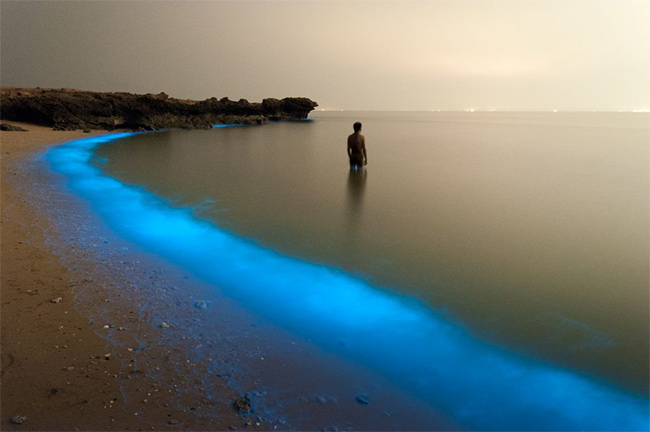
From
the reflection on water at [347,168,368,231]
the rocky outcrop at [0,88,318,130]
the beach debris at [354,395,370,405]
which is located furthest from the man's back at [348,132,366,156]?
the rocky outcrop at [0,88,318,130]

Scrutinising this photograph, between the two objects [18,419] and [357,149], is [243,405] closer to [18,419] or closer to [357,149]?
[18,419]

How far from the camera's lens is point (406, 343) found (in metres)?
4.07

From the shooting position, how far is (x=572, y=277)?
18.1 feet

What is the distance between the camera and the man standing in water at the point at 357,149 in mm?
12538

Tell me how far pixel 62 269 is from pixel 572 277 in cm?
592

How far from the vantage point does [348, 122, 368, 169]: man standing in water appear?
12.5m

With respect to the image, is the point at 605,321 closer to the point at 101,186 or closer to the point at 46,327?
the point at 46,327

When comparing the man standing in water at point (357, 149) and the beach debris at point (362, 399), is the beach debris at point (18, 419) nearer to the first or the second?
the beach debris at point (362, 399)

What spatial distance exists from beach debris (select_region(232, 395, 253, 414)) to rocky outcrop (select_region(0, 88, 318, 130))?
96.0 feet

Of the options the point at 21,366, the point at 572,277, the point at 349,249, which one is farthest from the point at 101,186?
the point at 572,277

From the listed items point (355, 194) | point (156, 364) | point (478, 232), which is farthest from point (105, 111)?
point (156, 364)

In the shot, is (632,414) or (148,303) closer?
(632,414)

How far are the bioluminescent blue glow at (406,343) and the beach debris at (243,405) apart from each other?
102cm

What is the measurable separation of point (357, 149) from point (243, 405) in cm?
1090
